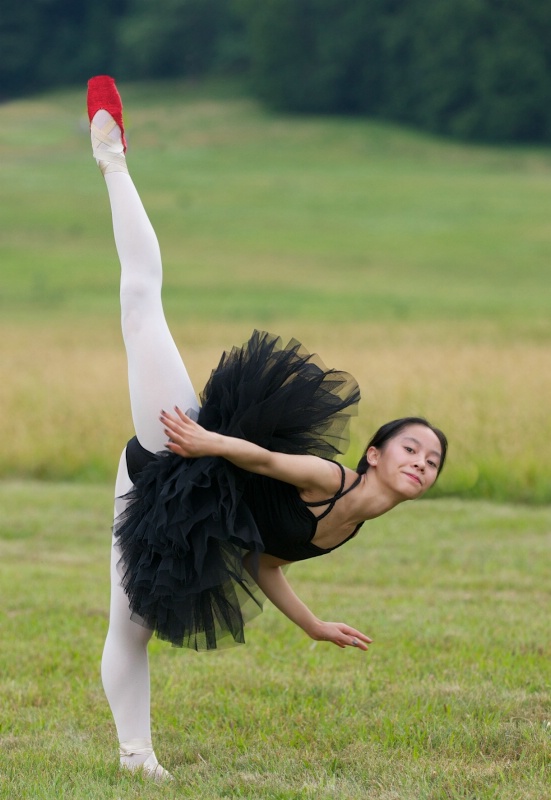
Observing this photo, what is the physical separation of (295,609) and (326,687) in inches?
47.8

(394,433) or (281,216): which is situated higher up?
(281,216)

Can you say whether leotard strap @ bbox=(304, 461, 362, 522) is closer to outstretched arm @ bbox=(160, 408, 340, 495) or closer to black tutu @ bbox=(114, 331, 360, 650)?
outstretched arm @ bbox=(160, 408, 340, 495)

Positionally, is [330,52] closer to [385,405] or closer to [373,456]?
[385,405]

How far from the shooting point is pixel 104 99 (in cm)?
451

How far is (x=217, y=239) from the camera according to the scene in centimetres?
4044

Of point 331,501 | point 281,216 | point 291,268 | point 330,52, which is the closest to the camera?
point 331,501

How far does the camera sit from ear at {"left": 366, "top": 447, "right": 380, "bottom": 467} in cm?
426

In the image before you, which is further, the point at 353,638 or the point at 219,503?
the point at 353,638

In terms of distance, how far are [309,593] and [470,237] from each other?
34.3m

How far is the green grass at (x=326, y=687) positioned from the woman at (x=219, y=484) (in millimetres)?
436

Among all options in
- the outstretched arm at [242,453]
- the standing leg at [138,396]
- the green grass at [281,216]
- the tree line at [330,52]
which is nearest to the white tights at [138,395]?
the standing leg at [138,396]

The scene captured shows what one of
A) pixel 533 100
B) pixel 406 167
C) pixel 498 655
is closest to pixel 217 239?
pixel 406 167

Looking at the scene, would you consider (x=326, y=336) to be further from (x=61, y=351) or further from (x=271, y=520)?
(x=271, y=520)

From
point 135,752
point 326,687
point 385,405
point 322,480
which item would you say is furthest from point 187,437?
point 385,405
